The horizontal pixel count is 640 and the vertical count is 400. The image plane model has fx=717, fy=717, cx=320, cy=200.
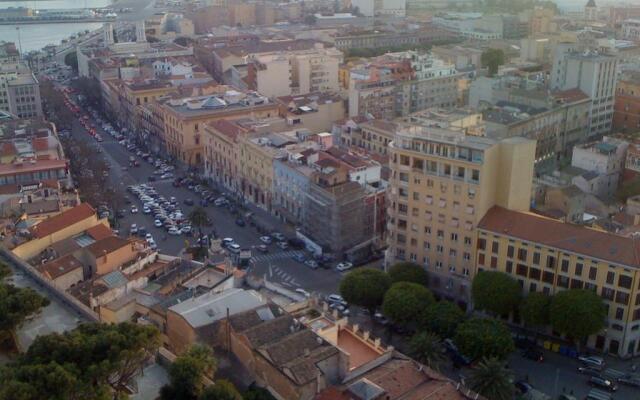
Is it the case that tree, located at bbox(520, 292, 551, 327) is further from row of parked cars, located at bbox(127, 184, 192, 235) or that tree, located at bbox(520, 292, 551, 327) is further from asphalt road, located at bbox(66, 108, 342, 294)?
row of parked cars, located at bbox(127, 184, 192, 235)

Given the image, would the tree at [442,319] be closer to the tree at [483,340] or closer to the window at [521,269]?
the tree at [483,340]

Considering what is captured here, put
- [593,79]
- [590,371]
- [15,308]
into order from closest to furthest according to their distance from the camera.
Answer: [15,308] → [590,371] → [593,79]

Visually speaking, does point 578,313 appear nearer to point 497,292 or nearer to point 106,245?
point 497,292

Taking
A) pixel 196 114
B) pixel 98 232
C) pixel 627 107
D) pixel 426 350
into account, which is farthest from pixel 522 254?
pixel 627 107

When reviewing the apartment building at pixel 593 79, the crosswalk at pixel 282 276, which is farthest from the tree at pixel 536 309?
the apartment building at pixel 593 79

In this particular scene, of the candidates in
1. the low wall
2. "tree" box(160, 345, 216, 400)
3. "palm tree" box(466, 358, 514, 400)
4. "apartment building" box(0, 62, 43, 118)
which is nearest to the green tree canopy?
"tree" box(160, 345, 216, 400)

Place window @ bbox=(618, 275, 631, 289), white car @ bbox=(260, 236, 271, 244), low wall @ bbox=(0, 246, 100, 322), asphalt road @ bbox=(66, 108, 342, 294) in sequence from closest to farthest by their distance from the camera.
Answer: low wall @ bbox=(0, 246, 100, 322) < window @ bbox=(618, 275, 631, 289) < asphalt road @ bbox=(66, 108, 342, 294) < white car @ bbox=(260, 236, 271, 244)
